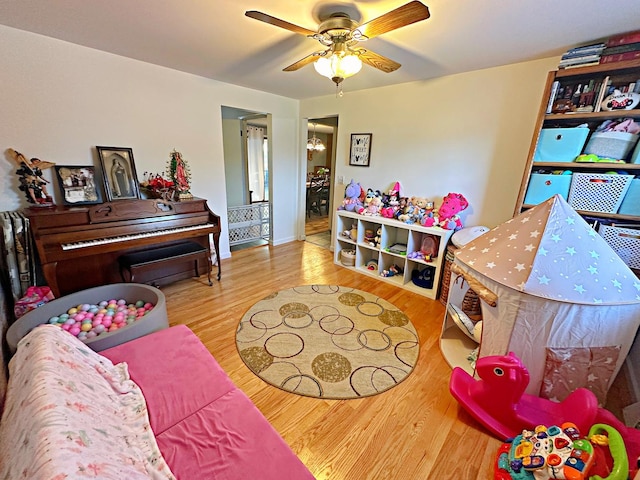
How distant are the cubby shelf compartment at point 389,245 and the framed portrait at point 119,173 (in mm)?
2360

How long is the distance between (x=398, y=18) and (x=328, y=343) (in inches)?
84.2

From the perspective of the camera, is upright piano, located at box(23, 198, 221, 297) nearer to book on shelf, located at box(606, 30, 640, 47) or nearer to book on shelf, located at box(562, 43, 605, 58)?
book on shelf, located at box(562, 43, 605, 58)

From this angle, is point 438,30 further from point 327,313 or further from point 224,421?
point 224,421

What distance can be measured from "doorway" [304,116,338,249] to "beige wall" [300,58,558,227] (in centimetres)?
107

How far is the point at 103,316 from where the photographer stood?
6.15 ft

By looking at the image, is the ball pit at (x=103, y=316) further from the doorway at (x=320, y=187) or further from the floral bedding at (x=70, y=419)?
the doorway at (x=320, y=187)

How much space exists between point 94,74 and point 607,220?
14.6 feet

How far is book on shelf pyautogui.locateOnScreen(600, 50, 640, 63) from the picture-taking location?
5.49 feet

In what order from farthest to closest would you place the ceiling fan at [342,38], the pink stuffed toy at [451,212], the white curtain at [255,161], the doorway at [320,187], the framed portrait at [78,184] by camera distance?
the white curtain at [255,161], the doorway at [320,187], the pink stuffed toy at [451,212], the framed portrait at [78,184], the ceiling fan at [342,38]

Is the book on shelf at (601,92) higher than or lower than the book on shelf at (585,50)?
lower

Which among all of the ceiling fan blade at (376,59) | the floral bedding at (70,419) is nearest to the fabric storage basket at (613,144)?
the ceiling fan blade at (376,59)

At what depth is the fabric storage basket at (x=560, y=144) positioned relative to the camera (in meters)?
1.91

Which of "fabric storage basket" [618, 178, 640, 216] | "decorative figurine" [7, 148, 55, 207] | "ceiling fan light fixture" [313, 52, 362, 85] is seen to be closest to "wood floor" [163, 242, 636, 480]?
"decorative figurine" [7, 148, 55, 207]

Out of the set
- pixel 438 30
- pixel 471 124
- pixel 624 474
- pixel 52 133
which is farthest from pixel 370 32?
pixel 52 133
